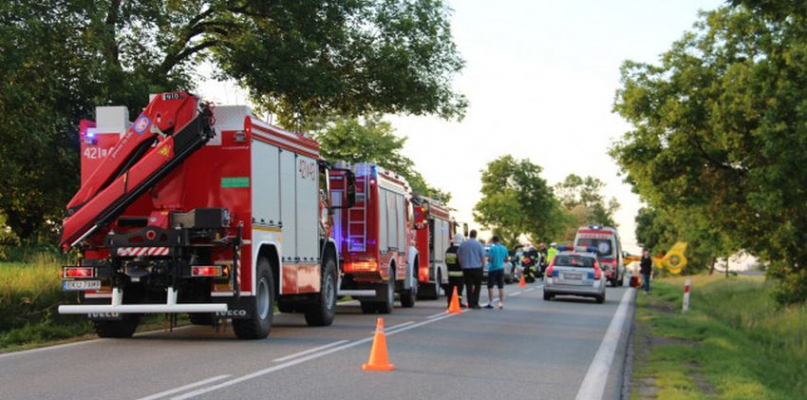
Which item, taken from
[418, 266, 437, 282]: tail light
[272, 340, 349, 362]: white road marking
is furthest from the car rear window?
[272, 340, 349, 362]: white road marking

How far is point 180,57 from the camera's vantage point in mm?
26594

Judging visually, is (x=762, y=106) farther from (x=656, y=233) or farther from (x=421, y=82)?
(x=656, y=233)

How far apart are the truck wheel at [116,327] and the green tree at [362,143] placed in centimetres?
2931

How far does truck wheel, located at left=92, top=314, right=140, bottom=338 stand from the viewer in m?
14.4

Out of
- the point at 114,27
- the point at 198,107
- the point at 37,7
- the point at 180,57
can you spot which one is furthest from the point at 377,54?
the point at 198,107

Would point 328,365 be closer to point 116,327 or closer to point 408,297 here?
point 116,327

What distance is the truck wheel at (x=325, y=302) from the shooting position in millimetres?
17203

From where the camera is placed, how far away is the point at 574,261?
29531 millimetres

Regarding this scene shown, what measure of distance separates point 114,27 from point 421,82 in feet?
30.9

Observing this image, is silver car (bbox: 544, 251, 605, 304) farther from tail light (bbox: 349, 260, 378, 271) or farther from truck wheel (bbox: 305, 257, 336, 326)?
truck wheel (bbox: 305, 257, 336, 326)

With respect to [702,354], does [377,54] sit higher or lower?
higher

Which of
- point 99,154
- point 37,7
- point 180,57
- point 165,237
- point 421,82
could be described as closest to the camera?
point 165,237

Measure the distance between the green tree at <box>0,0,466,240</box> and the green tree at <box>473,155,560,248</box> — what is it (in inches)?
2841

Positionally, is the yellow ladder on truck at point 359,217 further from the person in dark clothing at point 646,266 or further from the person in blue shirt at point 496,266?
the person in dark clothing at point 646,266
